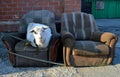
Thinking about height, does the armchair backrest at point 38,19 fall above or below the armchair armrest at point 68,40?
above

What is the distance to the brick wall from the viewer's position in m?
6.63

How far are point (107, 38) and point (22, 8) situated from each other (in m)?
2.41

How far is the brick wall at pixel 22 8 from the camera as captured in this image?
21.7ft

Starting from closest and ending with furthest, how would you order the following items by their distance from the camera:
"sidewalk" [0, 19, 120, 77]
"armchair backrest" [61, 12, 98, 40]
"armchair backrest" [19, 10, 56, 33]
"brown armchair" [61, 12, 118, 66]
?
"sidewalk" [0, 19, 120, 77]
"brown armchair" [61, 12, 118, 66]
"armchair backrest" [61, 12, 98, 40]
"armchair backrest" [19, 10, 56, 33]

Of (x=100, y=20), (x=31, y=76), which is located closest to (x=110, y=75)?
(x=31, y=76)

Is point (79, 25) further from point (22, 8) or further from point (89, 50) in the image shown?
point (22, 8)

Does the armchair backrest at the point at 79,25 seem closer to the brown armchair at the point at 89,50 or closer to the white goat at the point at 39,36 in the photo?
the brown armchair at the point at 89,50

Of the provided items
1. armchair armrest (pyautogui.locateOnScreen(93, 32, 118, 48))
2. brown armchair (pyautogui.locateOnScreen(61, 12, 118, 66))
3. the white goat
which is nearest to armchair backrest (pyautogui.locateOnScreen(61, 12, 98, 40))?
armchair armrest (pyautogui.locateOnScreen(93, 32, 118, 48))

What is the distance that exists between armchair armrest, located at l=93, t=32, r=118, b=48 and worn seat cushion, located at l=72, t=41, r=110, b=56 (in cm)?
12

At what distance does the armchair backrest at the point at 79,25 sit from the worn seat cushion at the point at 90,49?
0.64 metres

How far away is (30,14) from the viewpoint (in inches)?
240

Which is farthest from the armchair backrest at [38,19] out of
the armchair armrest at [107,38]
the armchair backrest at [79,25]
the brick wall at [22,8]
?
the armchair armrest at [107,38]

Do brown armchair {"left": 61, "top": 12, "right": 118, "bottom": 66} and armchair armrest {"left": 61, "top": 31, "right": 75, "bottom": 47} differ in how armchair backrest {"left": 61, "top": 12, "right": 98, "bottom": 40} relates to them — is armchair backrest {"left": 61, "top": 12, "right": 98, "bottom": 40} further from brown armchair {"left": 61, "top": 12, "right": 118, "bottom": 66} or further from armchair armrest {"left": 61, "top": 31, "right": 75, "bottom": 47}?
armchair armrest {"left": 61, "top": 31, "right": 75, "bottom": 47}

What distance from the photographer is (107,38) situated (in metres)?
5.23
